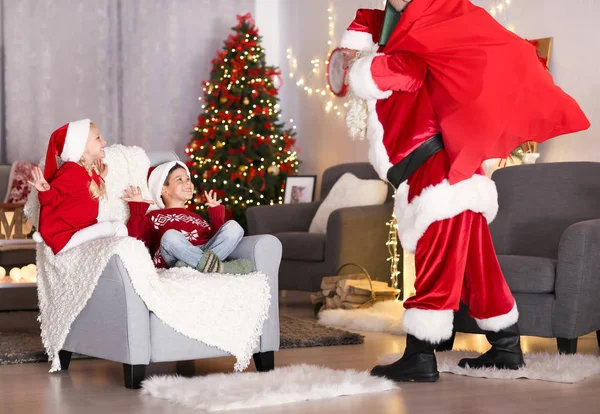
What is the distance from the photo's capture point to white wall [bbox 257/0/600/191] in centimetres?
485

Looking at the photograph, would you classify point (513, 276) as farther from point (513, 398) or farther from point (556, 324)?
point (513, 398)

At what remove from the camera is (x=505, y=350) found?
3410 millimetres

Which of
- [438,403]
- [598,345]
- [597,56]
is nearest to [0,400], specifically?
[438,403]

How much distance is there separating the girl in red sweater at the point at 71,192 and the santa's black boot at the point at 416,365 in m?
1.21

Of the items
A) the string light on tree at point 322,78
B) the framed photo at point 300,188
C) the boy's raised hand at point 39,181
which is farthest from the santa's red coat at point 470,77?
the framed photo at point 300,188

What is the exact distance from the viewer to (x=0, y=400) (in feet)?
9.99

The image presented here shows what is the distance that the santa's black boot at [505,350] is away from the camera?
3393mm

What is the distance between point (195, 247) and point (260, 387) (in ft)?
2.47

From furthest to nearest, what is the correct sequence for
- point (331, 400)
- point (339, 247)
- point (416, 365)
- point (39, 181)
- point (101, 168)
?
point (339, 247) < point (101, 168) < point (39, 181) < point (416, 365) < point (331, 400)

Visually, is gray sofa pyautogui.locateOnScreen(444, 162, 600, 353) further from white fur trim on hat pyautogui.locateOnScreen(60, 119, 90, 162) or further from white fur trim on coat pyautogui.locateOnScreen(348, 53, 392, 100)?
white fur trim on hat pyautogui.locateOnScreen(60, 119, 90, 162)

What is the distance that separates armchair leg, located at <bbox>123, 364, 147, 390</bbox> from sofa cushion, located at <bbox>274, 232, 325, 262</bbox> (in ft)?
8.04

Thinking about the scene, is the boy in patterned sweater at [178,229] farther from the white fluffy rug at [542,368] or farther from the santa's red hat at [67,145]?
the white fluffy rug at [542,368]

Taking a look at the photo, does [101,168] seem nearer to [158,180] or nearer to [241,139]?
[158,180]

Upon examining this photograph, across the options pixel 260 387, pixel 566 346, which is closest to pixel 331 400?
pixel 260 387
